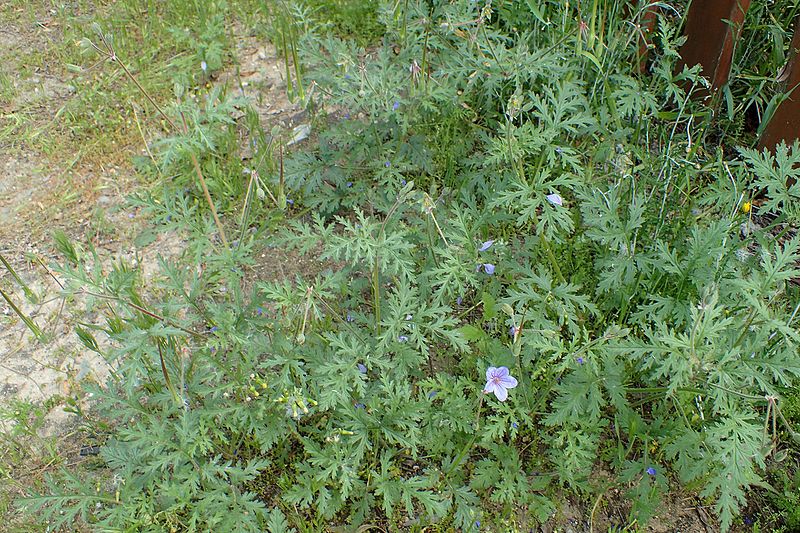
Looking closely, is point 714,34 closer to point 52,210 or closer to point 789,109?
point 789,109

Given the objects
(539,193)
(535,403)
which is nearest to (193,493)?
(535,403)

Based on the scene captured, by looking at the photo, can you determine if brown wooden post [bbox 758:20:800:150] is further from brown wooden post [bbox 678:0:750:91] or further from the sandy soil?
the sandy soil

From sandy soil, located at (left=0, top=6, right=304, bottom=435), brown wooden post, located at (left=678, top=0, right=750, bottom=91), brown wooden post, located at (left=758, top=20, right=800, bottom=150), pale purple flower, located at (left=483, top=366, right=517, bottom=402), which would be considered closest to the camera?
pale purple flower, located at (left=483, top=366, right=517, bottom=402)

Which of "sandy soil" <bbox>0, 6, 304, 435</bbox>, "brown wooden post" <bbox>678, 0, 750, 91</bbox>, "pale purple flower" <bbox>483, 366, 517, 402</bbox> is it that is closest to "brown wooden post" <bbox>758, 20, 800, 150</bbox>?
"brown wooden post" <bbox>678, 0, 750, 91</bbox>

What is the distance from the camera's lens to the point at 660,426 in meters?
2.43

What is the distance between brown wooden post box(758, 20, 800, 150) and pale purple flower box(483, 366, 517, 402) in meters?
1.71

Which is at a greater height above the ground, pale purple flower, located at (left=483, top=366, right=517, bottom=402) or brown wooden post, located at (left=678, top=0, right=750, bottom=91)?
brown wooden post, located at (left=678, top=0, right=750, bottom=91)

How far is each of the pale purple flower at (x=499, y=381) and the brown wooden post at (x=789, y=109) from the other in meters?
1.71

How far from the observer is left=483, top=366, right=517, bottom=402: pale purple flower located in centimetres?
229

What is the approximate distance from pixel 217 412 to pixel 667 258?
1.68m

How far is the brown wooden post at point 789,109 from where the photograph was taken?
2932mm

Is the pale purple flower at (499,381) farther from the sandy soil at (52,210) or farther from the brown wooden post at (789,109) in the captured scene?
the brown wooden post at (789,109)

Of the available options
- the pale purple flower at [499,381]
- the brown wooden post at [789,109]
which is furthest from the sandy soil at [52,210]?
the brown wooden post at [789,109]

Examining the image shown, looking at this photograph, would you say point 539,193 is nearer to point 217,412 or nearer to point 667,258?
point 667,258
